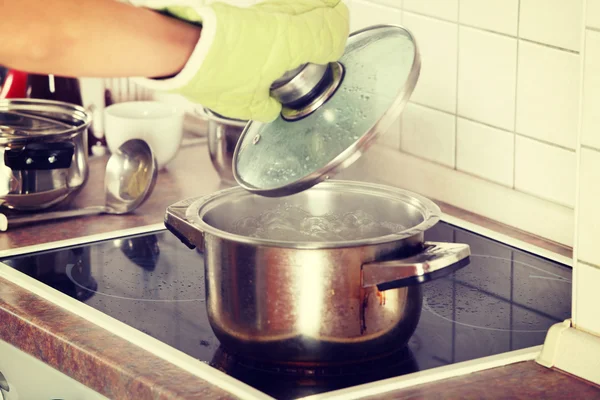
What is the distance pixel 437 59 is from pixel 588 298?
676 mm

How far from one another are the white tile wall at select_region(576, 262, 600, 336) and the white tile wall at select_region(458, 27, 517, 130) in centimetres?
51

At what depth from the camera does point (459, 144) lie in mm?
1652

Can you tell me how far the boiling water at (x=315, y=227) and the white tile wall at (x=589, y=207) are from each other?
256 millimetres

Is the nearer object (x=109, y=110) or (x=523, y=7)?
(x=523, y=7)

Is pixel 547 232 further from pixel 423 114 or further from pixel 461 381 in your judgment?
pixel 461 381

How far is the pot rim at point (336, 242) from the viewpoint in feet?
3.49

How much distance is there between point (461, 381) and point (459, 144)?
648 mm

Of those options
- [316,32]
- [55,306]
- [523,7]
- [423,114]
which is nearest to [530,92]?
[523,7]

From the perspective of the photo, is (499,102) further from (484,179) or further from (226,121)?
(226,121)

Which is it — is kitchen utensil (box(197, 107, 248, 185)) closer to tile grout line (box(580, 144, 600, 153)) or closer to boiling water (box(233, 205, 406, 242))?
boiling water (box(233, 205, 406, 242))

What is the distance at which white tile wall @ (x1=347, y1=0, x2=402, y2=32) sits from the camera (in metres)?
1.73

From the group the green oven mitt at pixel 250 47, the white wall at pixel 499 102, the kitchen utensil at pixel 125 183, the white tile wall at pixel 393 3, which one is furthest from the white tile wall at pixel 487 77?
the kitchen utensil at pixel 125 183

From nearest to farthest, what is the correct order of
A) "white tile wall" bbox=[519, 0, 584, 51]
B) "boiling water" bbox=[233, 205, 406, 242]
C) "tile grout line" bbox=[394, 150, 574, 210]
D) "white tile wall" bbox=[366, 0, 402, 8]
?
"boiling water" bbox=[233, 205, 406, 242]
"white tile wall" bbox=[519, 0, 584, 51]
"tile grout line" bbox=[394, 150, 574, 210]
"white tile wall" bbox=[366, 0, 402, 8]

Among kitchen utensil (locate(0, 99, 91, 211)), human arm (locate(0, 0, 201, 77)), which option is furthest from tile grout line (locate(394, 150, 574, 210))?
human arm (locate(0, 0, 201, 77))
